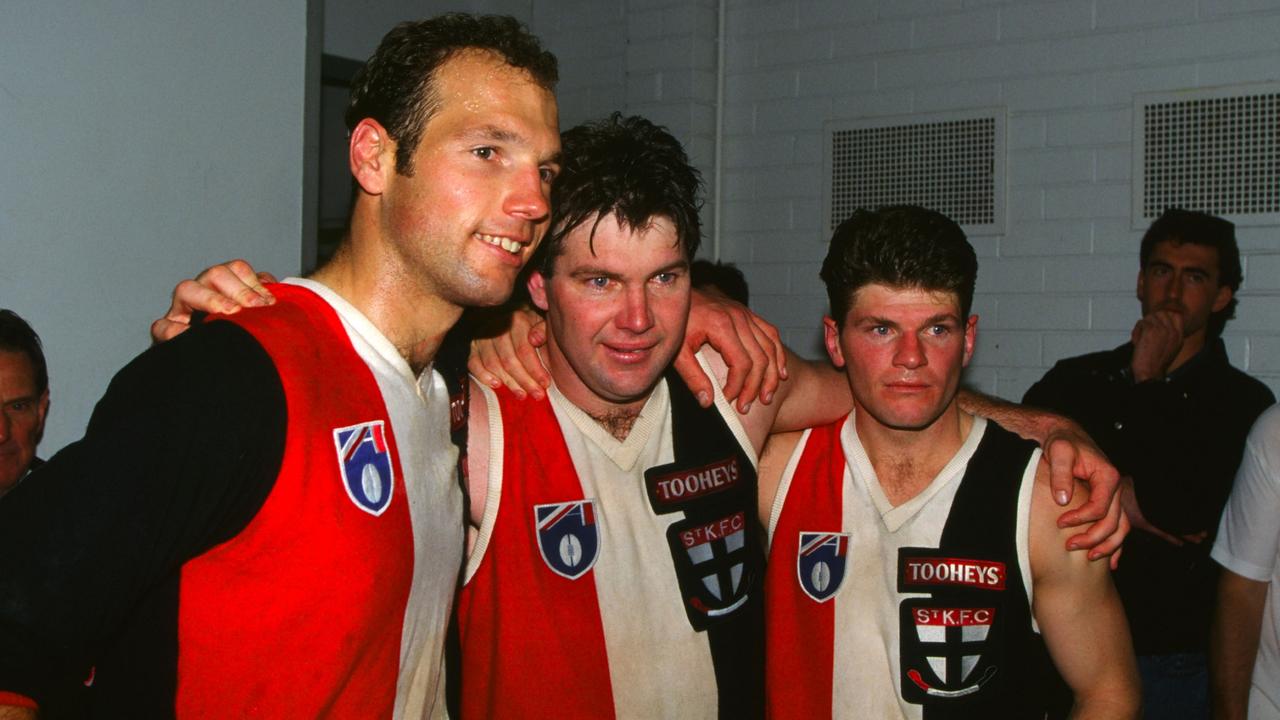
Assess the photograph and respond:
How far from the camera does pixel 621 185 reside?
2080 mm

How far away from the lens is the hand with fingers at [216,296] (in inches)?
57.2

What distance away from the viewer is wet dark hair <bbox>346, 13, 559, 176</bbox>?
1.58 meters

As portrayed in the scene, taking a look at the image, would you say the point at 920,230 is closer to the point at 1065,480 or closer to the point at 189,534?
the point at 1065,480

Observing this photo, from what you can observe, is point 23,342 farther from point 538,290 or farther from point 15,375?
point 538,290

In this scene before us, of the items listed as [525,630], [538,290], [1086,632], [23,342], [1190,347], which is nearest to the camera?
[525,630]

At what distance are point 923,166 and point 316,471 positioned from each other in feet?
13.7

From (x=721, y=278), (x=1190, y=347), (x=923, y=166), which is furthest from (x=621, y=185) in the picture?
(x=923, y=166)

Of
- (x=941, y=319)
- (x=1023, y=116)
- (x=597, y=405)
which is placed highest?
(x=1023, y=116)

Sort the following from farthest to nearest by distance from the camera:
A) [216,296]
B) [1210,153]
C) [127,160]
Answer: [1210,153], [127,160], [216,296]

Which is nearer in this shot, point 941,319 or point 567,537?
point 567,537

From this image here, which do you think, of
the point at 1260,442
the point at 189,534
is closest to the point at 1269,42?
the point at 1260,442

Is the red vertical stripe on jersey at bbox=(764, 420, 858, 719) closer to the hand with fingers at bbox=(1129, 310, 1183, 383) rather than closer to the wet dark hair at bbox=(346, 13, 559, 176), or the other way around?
the wet dark hair at bbox=(346, 13, 559, 176)

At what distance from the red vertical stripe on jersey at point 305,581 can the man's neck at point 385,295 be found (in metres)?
0.08

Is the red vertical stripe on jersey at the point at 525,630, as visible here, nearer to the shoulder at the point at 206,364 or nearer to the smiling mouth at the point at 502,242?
the smiling mouth at the point at 502,242
